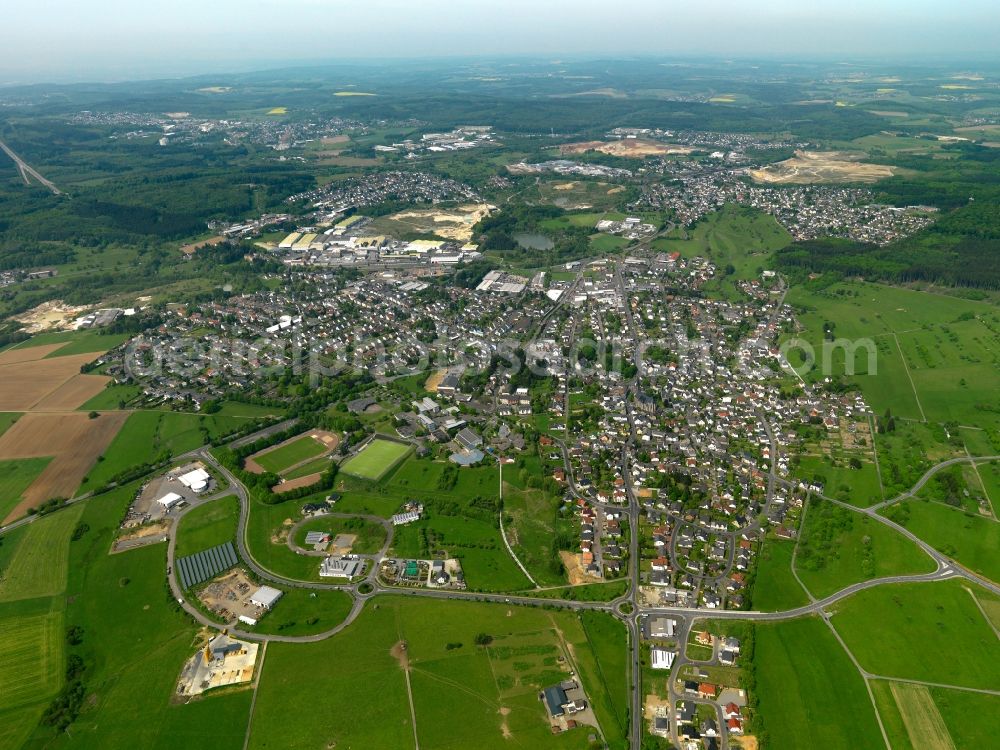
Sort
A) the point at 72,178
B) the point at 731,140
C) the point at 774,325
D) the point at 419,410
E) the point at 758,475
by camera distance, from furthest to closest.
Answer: the point at 731,140 < the point at 72,178 < the point at 774,325 < the point at 419,410 < the point at 758,475

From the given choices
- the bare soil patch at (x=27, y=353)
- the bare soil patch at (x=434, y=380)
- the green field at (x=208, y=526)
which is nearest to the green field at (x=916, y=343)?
the bare soil patch at (x=434, y=380)

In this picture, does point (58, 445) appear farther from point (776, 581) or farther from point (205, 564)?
point (776, 581)

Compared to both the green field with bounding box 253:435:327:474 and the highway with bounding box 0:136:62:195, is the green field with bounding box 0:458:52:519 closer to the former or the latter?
the green field with bounding box 253:435:327:474

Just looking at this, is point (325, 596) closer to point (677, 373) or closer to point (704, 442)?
point (704, 442)

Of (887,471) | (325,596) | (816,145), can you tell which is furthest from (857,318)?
(816,145)

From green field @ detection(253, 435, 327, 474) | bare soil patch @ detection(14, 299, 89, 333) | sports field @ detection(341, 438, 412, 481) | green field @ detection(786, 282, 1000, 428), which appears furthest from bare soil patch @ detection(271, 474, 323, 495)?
green field @ detection(786, 282, 1000, 428)

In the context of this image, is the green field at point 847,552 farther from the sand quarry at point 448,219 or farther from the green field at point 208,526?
the sand quarry at point 448,219

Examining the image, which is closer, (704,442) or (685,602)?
(685,602)
